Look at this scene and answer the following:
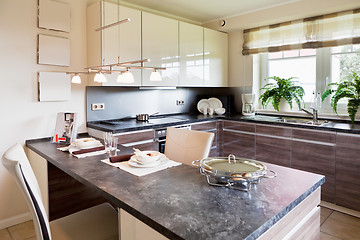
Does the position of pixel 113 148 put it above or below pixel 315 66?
below

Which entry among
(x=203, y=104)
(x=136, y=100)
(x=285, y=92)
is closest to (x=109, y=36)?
(x=136, y=100)

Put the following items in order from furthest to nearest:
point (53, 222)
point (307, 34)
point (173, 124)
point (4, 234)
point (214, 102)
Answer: point (214, 102) → point (307, 34) → point (173, 124) → point (4, 234) → point (53, 222)

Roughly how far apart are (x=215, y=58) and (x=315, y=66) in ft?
4.79

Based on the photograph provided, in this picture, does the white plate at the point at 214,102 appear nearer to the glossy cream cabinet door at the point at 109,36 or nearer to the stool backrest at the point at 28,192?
the glossy cream cabinet door at the point at 109,36

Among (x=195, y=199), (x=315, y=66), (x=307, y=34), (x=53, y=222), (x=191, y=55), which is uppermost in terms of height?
(x=307, y=34)

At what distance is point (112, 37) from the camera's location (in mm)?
2977

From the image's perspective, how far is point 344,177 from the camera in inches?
114

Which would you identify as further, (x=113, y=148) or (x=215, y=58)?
(x=215, y=58)

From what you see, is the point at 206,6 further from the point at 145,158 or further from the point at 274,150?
the point at 145,158

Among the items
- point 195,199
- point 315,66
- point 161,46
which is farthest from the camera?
point 315,66

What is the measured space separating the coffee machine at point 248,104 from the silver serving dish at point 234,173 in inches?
106

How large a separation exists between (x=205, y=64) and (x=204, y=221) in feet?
11.0

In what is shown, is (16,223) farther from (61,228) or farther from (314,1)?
(314,1)

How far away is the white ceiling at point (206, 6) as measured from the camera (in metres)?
3.50
